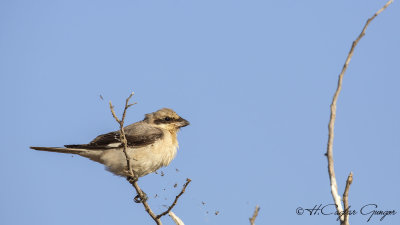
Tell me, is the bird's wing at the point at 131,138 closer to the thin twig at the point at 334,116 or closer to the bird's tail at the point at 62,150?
the bird's tail at the point at 62,150

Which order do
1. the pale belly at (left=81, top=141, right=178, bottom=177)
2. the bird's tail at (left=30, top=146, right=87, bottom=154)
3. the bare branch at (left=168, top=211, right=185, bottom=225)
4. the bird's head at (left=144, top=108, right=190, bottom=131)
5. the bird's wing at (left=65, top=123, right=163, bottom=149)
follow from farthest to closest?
1. the bird's head at (left=144, top=108, right=190, bottom=131)
2. the bird's wing at (left=65, top=123, right=163, bottom=149)
3. the pale belly at (left=81, top=141, right=178, bottom=177)
4. the bird's tail at (left=30, top=146, right=87, bottom=154)
5. the bare branch at (left=168, top=211, right=185, bottom=225)

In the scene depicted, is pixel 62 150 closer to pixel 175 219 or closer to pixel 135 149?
pixel 135 149

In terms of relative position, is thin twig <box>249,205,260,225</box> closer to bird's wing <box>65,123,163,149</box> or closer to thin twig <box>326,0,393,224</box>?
thin twig <box>326,0,393,224</box>

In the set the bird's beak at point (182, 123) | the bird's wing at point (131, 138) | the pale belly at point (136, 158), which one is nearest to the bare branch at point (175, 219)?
the pale belly at point (136, 158)

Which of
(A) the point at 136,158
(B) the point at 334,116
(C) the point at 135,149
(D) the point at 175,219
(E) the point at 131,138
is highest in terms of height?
(E) the point at 131,138

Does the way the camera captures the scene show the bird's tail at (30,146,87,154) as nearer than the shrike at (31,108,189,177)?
Yes

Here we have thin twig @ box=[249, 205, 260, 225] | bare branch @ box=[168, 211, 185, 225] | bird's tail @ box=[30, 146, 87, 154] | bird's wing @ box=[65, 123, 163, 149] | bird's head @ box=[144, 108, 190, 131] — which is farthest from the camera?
bird's head @ box=[144, 108, 190, 131]

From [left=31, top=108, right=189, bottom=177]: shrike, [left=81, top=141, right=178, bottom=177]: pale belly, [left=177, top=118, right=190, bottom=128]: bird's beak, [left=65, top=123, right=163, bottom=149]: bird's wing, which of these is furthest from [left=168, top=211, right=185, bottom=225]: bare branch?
[left=177, top=118, right=190, bottom=128]: bird's beak

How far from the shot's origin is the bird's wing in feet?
24.6

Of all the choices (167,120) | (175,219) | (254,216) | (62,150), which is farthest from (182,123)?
(254,216)

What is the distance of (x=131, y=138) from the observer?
25.2 ft

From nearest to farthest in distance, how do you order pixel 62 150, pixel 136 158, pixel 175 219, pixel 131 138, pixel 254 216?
pixel 254 216 < pixel 175 219 < pixel 62 150 < pixel 136 158 < pixel 131 138

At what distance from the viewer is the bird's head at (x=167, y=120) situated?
28.2 feet

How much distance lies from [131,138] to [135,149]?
0.72 feet
